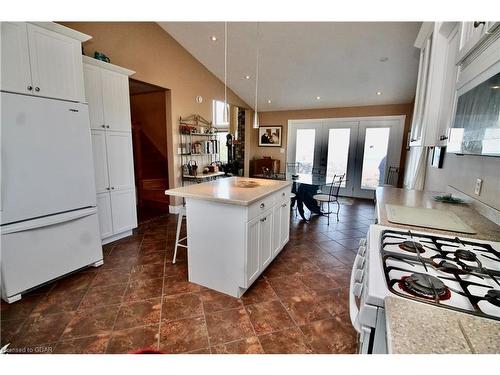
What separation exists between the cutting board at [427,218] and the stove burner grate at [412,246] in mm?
362

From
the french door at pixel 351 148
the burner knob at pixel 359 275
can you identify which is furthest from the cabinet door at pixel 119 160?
the french door at pixel 351 148

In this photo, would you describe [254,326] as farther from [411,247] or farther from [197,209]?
[411,247]

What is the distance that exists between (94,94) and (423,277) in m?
3.53

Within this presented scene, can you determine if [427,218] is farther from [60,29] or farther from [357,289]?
[60,29]

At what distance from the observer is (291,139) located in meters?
6.86

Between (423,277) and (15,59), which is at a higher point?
(15,59)

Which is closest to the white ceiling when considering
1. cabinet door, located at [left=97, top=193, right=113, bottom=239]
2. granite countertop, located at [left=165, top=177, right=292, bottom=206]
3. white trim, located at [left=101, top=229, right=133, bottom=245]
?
granite countertop, located at [left=165, top=177, right=292, bottom=206]

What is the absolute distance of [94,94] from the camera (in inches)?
110

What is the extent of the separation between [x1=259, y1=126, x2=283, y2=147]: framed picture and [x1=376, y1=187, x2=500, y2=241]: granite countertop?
16.0ft

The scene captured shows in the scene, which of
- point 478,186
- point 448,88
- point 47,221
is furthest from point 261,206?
point 47,221

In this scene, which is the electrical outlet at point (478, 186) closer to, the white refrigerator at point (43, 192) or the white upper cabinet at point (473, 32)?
the white upper cabinet at point (473, 32)

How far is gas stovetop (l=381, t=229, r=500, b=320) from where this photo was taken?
0.67m

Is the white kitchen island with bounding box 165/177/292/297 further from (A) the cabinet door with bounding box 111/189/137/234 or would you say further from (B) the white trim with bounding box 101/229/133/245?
(B) the white trim with bounding box 101/229/133/245

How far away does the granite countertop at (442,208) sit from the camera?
1261 millimetres
